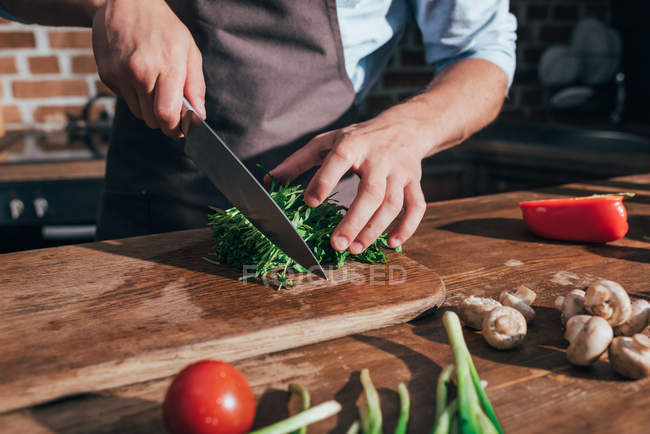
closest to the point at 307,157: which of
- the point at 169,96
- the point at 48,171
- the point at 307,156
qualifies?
the point at 307,156

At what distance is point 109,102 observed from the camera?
272cm

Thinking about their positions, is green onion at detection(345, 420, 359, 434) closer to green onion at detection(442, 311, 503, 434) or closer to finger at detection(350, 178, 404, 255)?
green onion at detection(442, 311, 503, 434)

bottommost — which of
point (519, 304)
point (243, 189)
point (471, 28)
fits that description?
point (519, 304)

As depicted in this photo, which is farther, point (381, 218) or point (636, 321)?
point (381, 218)

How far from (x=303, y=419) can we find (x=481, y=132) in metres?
2.53

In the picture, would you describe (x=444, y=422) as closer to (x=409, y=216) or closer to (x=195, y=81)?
(x=409, y=216)

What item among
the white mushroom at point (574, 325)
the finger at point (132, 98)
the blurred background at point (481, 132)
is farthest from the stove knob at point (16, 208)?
the white mushroom at point (574, 325)

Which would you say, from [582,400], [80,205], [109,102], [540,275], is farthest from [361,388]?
[109,102]

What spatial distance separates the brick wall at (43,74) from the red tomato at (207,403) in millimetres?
2431

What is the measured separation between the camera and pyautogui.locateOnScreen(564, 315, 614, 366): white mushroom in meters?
0.67

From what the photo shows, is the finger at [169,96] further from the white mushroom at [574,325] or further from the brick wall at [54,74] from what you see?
the brick wall at [54,74]

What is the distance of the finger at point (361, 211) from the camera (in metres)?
0.90

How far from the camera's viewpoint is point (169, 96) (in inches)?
37.7

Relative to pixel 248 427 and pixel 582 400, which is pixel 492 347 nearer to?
pixel 582 400
